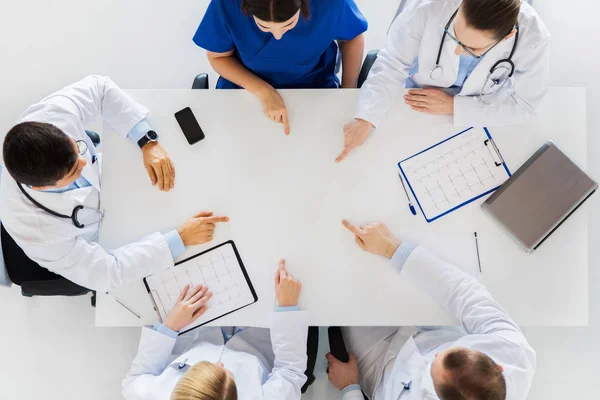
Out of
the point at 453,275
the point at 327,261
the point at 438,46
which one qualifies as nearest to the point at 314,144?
the point at 327,261

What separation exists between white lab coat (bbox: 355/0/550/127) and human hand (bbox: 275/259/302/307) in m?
0.54

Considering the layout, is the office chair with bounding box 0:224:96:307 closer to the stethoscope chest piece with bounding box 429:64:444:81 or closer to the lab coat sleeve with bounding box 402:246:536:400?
the lab coat sleeve with bounding box 402:246:536:400

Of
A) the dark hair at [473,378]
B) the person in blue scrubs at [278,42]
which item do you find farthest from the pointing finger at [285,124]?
the dark hair at [473,378]

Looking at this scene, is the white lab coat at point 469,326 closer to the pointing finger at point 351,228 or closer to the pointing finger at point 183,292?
the pointing finger at point 351,228

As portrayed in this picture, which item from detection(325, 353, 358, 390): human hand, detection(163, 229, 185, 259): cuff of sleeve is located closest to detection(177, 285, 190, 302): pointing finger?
detection(163, 229, 185, 259): cuff of sleeve

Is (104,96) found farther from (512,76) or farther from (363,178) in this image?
(512,76)

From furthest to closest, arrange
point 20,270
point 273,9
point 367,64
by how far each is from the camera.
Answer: point 367,64 < point 20,270 < point 273,9

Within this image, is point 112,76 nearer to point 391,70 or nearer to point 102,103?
point 102,103

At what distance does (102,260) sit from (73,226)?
13 cm

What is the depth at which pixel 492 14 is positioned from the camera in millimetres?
1107

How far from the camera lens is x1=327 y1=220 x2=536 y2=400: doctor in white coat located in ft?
4.00

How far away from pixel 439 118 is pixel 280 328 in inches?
32.6

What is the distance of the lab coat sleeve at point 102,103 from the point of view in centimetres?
140

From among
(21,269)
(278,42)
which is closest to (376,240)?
(278,42)
